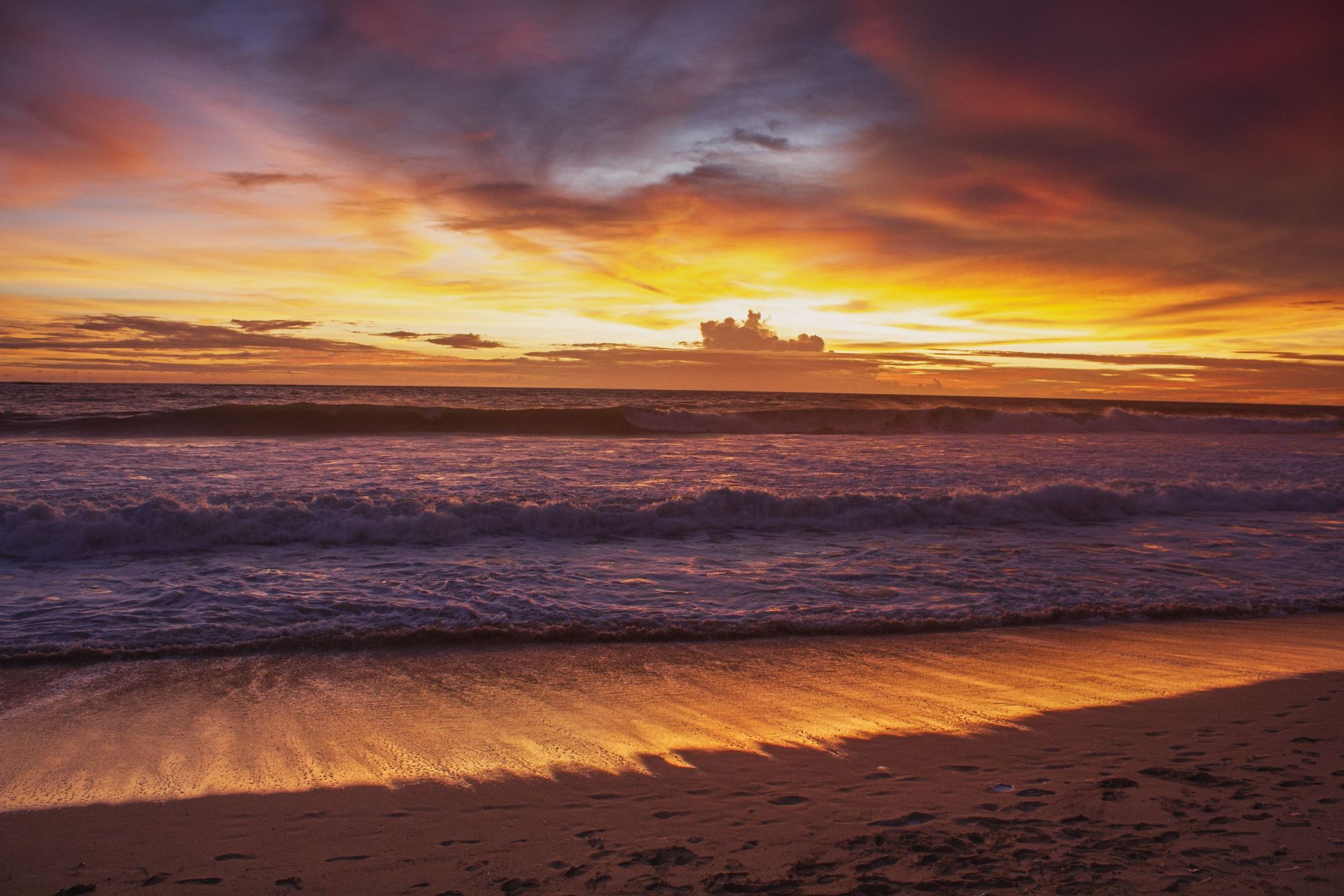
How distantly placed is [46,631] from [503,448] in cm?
1513

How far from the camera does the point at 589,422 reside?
3062 centimetres

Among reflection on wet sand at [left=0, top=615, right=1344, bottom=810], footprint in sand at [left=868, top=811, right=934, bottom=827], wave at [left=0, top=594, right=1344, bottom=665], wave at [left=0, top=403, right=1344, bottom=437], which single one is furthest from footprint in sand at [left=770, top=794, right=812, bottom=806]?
wave at [left=0, top=403, right=1344, bottom=437]

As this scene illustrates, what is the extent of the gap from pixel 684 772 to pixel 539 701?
1311 mm

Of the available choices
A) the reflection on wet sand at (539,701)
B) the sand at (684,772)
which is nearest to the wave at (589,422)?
the reflection on wet sand at (539,701)

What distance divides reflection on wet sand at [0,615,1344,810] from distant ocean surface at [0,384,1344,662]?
463 millimetres

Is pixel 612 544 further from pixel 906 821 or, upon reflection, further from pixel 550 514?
pixel 906 821

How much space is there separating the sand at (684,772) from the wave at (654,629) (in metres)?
0.25

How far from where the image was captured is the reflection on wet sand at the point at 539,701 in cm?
363

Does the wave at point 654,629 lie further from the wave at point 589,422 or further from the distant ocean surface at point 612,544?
the wave at point 589,422

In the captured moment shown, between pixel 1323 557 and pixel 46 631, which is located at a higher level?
pixel 1323 557

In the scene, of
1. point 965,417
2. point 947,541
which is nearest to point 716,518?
point 947,541

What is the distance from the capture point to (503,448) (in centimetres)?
2077

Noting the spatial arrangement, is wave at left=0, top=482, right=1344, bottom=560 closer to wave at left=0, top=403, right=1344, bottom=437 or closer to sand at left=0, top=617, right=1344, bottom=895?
sand at left=0, top=617, right=1344, bottom=895

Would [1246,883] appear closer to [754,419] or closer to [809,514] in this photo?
[809,514]
